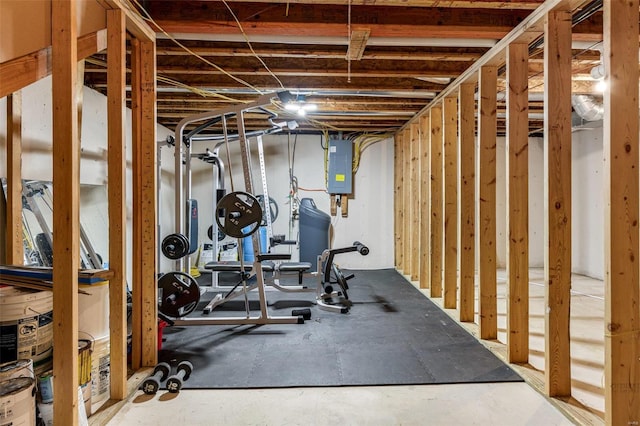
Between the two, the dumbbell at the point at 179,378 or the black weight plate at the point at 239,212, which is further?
the black weight plate at the point at 239,212

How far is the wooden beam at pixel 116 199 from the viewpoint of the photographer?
1800 mm

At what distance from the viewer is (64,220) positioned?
141 centimetres

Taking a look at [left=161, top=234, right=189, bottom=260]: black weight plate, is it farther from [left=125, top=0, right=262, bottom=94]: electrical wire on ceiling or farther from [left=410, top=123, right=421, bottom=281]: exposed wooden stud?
[left=410, top=123, right=421, bottom=281]: exposed wooden stud

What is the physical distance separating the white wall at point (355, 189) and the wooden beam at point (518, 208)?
3461 mm

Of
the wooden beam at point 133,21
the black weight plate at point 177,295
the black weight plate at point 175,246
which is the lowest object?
the black weight plate at point 177,295

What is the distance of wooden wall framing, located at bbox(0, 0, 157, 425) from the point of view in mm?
1401

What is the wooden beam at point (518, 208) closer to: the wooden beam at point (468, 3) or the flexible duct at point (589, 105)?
the wooden beam at point (468, 3)

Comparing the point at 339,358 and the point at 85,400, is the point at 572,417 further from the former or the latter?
the point at 85,400

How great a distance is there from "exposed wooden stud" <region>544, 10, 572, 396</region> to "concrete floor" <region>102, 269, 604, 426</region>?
206mm

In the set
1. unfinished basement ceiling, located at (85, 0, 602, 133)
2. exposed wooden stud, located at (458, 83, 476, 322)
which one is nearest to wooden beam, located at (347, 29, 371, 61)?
unfinished basement ceiling, located at (85, 0, 602, 133)

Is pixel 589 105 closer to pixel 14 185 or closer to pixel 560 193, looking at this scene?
pixel 560 193

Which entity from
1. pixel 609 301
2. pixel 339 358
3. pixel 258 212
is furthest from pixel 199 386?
pixel 609 301

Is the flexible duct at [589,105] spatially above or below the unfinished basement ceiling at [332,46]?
below

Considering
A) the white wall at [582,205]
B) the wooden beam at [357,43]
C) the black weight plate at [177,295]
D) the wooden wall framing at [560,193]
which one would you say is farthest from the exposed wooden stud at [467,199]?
the white wall at [582,205]
